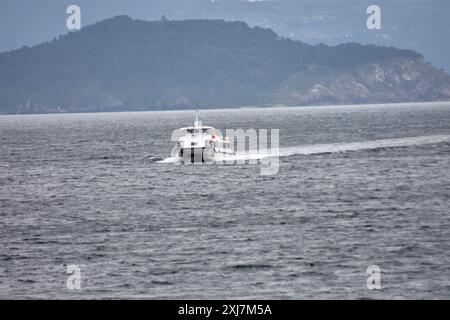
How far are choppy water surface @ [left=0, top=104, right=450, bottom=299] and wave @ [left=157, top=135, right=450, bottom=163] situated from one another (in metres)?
13.8

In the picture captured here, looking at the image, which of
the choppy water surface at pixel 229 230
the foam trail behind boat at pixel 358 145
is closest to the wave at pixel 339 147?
the foam trail behind boat at pixel 358 145

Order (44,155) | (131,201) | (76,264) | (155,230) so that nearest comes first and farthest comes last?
(76,264) → (155,230) → (131,201) → (44,155)

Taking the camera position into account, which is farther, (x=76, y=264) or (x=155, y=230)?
(x=155, y=230)

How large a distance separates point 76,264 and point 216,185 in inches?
1553

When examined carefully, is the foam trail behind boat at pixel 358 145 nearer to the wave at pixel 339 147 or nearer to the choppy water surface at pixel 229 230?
the wave at pixel 339 147

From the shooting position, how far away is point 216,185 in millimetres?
89625

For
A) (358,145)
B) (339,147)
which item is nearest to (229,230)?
(339,147)

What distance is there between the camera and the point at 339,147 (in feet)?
451

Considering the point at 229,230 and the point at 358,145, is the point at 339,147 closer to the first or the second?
the point at 358,145

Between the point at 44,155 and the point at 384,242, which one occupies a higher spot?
the point at 44,155
